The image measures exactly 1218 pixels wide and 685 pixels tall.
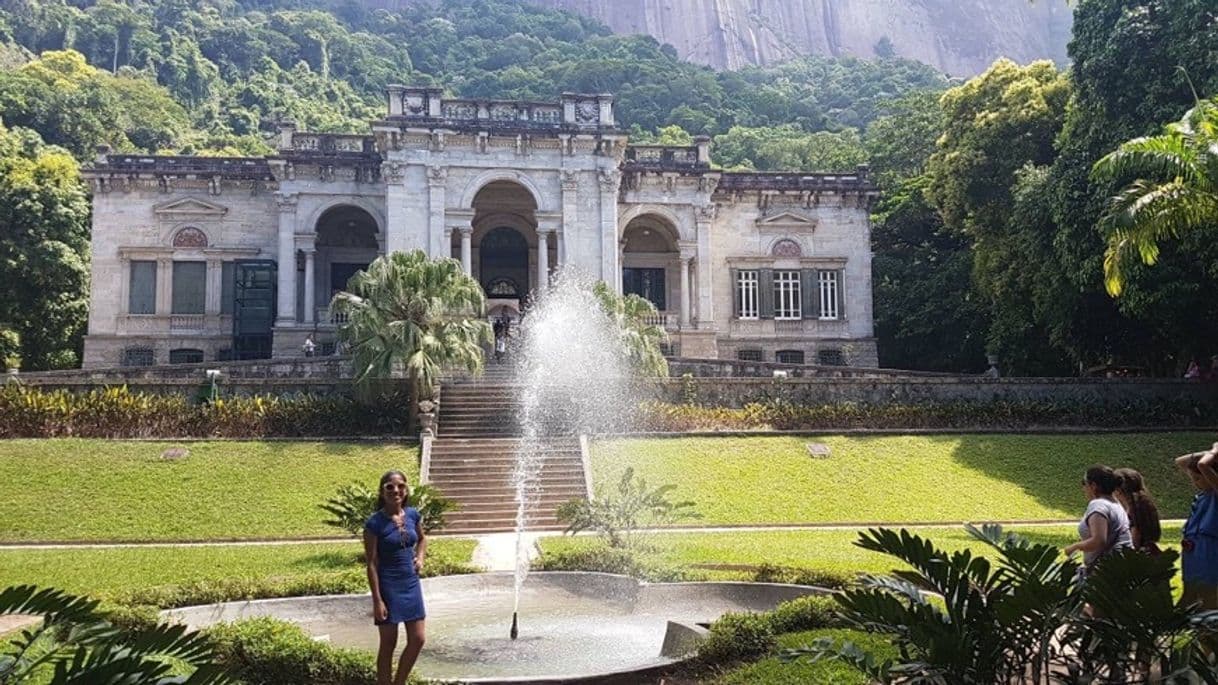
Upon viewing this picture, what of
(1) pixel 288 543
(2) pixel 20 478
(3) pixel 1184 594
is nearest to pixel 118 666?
(3) pixel 1184 594

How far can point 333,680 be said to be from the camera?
695 centimetres

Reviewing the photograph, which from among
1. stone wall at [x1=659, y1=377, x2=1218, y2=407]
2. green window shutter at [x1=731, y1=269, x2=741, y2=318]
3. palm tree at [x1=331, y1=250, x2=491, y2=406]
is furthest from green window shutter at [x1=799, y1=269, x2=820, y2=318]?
palm tree at [x1=331, y1=250, x2=491, y2=406]

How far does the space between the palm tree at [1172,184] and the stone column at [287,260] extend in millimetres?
26792

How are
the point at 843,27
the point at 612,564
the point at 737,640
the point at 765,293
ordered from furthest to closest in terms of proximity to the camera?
the point at 843,27
the point at 765,293
the point at 612,564
the point at 737,640

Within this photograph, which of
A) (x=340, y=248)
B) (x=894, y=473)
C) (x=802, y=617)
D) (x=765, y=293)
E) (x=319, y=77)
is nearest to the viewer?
(x=802, y=617)

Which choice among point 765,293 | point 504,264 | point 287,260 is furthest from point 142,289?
point 765,293

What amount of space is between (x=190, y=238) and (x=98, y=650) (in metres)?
35.1

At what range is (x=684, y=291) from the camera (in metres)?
37.5

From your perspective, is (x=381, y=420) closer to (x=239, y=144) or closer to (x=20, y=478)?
(x=20, y=478)

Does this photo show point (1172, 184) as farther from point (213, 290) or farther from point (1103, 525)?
point (213, 290)

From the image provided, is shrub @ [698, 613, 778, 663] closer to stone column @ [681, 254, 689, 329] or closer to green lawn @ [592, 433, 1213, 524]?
green lawn @ [592, 433, 1213, 524]

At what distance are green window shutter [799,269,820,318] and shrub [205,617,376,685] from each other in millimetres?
33010

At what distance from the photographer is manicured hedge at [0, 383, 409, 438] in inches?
820

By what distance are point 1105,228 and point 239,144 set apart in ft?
200
